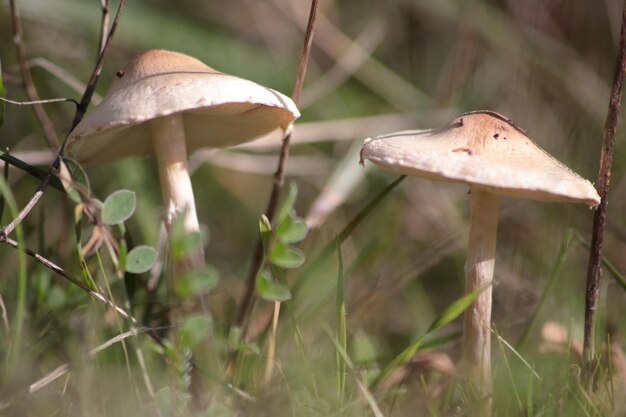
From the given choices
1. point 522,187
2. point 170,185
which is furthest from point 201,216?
point 522,187

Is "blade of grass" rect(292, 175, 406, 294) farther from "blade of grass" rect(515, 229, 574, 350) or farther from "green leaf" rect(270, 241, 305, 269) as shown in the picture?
"blade of grass" rect(515, 229, 574, 350)

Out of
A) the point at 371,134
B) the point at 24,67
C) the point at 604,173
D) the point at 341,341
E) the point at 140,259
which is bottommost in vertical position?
the point at 371,134

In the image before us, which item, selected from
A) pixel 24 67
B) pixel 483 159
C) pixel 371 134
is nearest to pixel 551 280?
pixel 483 159

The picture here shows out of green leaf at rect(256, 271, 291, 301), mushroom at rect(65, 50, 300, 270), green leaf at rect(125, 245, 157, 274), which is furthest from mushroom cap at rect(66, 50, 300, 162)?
green leaf at rect(256, 271, 291, 301)

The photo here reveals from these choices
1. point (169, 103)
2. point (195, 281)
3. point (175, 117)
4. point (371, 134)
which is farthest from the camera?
point (371, 134)

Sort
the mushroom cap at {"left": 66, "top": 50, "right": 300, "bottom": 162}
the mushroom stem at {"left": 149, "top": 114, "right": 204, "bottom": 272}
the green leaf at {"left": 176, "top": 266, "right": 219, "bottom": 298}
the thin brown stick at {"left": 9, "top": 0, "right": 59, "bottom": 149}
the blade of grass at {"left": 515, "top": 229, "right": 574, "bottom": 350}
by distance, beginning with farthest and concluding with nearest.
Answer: the thin brown stick at {"left": 9, "top": 0, "right": 59, "bottom": 149}
the mushroom stem at {"left": 149, "top": 114, "right": 204, "bottom": 272}
the blade of grass at {"left": 515, "top": 229, "right": 574, "bottom": 350}
the mushroom cap at {"left": 66, "top": 50, "right": 300, "bottom": 162}
the green leaf at {"left": 176, "top": 266, "right": 219, "bottom": 298}

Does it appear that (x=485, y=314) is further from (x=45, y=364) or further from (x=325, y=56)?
(x=325, y=56)

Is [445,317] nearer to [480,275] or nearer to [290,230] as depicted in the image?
[480,275]
